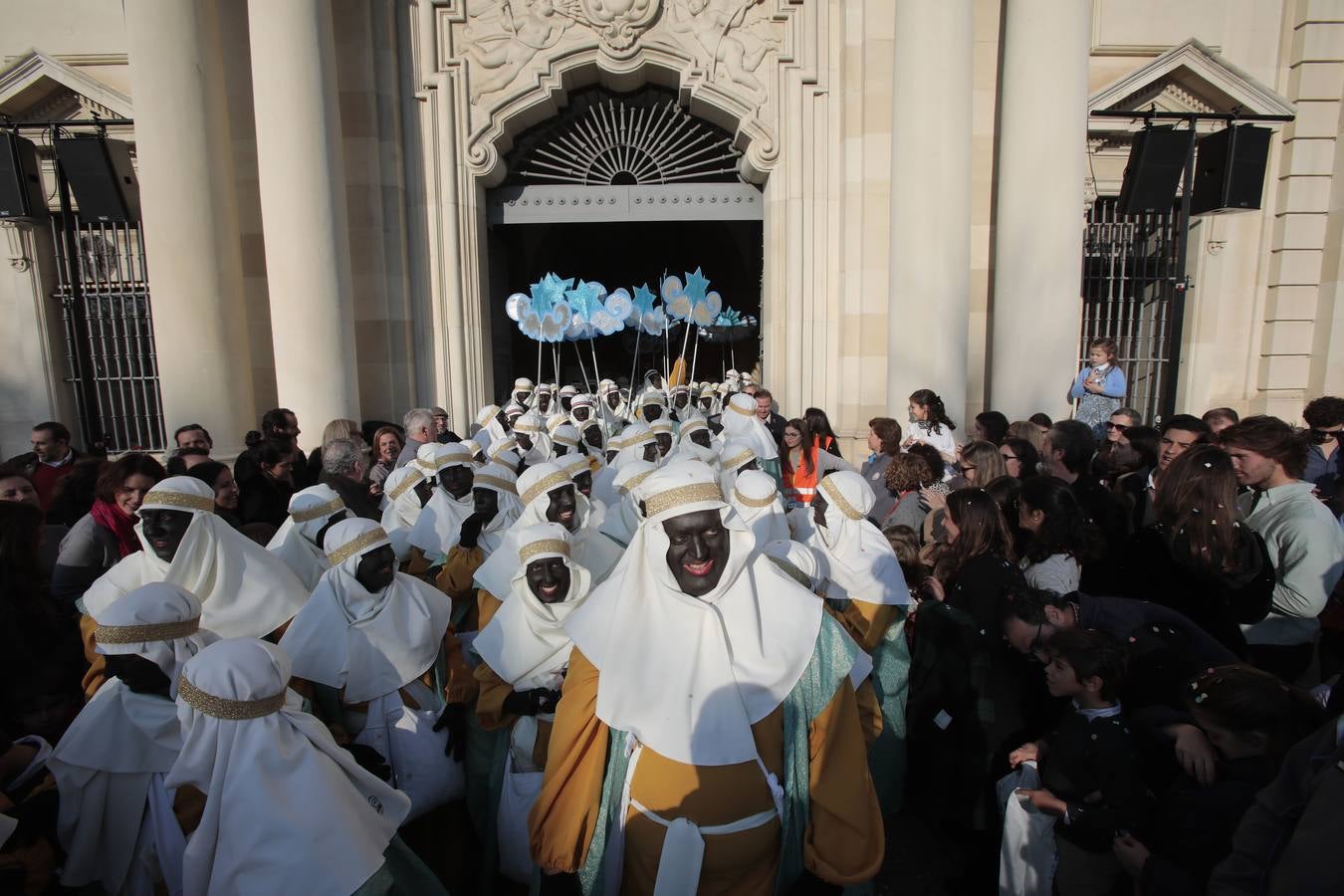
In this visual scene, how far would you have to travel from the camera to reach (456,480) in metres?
4.82

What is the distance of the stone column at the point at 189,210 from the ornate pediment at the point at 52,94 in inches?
96.8

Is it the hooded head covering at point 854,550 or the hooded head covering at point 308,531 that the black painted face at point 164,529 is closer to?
the hooded head covering at point 308,531

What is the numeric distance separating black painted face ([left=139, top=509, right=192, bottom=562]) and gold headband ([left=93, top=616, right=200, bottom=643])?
31.9 inches

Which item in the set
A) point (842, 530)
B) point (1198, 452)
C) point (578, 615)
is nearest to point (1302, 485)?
point (1198, 452)

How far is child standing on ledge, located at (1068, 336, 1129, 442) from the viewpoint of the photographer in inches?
269

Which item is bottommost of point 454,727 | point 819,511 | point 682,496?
point 454,727

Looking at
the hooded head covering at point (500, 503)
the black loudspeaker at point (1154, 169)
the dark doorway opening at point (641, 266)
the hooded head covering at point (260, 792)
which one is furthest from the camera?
Answer: the dark doorway opening at point (641, 266)

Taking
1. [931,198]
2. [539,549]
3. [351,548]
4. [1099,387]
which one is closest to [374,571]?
[351,548]

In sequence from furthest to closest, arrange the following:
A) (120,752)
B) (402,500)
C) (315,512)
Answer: (402,500) < (315,512) < (120,752)

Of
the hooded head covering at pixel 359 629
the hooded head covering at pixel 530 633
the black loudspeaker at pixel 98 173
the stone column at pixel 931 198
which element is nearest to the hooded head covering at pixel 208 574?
the hooded head covering at pixel 359 629

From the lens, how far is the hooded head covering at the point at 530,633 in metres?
2.92

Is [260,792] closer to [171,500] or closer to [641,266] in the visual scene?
[171,500]

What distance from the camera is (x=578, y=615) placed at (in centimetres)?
215

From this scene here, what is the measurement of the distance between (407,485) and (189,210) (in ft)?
15.8
